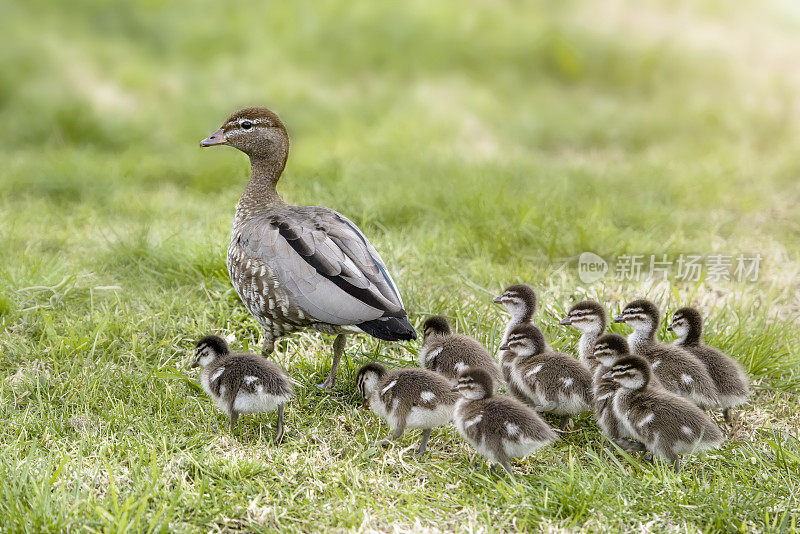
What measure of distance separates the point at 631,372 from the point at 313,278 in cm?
175

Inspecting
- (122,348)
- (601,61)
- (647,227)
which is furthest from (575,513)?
(601,61)

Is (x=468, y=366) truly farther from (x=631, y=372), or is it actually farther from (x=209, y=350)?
(x=209, y=350)

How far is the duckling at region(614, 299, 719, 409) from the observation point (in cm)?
424

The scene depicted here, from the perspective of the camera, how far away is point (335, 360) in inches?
185

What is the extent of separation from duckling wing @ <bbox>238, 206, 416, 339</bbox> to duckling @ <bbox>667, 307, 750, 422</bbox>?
1.57 meters

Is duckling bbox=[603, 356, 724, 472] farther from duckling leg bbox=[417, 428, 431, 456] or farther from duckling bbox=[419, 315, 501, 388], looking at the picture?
duckling leg bbox=[417, 428, 431, 456]

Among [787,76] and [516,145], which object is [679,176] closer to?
[516,145]

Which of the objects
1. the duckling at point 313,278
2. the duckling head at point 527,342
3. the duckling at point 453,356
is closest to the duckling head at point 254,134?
the duckling at point 313,278

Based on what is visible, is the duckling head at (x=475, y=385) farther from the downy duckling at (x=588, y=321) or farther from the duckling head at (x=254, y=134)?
the duckling head at (x=254, y=134)

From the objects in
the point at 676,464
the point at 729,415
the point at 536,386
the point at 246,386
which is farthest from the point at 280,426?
the point at 729,415

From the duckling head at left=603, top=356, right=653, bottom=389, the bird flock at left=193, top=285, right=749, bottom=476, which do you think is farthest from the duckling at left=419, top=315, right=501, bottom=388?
the duckling head at left=603, top=356, right=653, bottom=389

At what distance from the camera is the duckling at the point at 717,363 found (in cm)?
430

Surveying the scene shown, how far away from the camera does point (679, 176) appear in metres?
9.02

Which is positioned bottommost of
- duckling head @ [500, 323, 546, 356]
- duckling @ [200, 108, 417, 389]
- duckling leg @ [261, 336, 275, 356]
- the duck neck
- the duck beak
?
duckling leg @ [261, 336, 275, 356]
